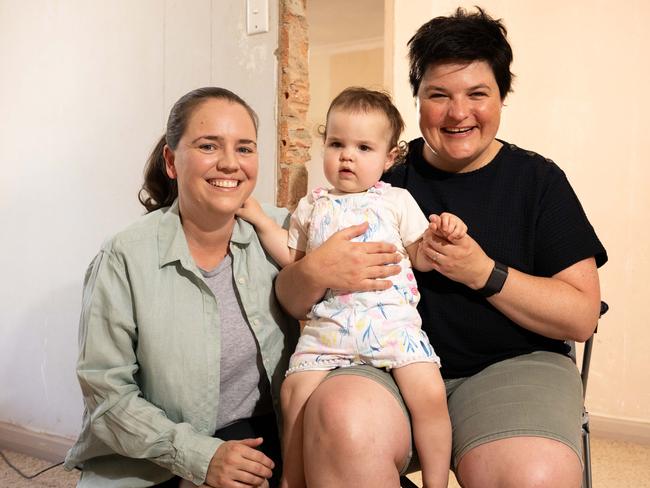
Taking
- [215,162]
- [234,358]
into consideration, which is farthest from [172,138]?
[234,358]

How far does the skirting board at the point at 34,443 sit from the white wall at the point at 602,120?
7.73 ft

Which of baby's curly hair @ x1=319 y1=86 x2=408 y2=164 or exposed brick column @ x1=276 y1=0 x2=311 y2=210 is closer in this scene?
baby's curly hair @ x1=319 y1=86 x2=408 y2=164

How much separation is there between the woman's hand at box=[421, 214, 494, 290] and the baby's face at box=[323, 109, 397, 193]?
24 centimetres

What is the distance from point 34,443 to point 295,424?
6.34 ft

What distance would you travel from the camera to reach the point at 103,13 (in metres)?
2.44

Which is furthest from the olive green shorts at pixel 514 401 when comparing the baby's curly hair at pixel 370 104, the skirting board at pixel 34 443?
the skirting board at pixel 34 443

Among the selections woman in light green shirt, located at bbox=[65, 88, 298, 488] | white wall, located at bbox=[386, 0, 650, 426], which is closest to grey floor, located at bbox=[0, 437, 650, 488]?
white wall, located at bbox=[386, 0, 650, 426]

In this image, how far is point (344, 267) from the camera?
1.38 m

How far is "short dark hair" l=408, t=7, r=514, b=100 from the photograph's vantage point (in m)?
1.47

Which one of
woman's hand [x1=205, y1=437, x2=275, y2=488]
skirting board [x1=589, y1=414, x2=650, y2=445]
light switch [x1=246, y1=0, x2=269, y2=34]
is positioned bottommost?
skirting board [x1=589, y1=414, x2=650, y2=445]

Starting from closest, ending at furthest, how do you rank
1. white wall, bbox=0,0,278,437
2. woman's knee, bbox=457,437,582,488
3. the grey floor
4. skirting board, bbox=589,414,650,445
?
woman's knee, bbox=457,437,582,488 → white wall, bbox=0,0,278,437 → the grey floor → skirting board, bbox=589,414,650,445

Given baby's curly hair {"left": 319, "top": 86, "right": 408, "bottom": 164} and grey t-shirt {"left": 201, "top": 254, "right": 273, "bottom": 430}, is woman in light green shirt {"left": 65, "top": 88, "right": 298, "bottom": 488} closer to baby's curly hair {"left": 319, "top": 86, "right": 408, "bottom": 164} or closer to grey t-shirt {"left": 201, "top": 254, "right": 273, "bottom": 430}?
grey t-shirt {"left": 201, "top": 254, "right": 273, "bottom": 430}

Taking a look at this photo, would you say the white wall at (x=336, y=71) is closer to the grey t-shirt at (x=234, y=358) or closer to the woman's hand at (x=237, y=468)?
the grey t-shirt at (x=234, y=358)

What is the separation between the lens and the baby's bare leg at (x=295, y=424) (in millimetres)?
1337
